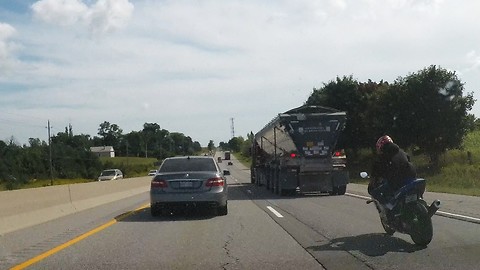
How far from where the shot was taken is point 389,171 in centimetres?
1092

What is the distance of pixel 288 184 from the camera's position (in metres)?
26.8

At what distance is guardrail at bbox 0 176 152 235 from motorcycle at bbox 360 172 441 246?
8296mm

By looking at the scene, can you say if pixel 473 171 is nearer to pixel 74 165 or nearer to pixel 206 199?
pixel 206 199

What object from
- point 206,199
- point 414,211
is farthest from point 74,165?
point 414,211

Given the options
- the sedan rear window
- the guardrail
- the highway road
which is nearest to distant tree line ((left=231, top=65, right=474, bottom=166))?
the guardrail

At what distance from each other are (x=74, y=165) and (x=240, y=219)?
92763 millimetres

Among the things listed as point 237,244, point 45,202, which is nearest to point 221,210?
point 45,202

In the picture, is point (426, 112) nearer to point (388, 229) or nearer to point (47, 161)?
point (388, 229)

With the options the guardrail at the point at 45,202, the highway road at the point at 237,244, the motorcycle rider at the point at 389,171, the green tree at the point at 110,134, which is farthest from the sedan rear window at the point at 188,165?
the green tree at the point at 110,134

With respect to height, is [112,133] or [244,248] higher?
[112,133]

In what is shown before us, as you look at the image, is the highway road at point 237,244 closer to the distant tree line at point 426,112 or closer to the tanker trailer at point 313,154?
the tanker trailer at point 313,154

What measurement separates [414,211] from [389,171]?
89cm

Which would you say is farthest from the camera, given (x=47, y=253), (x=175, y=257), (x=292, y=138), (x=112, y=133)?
(x=112, y=133)

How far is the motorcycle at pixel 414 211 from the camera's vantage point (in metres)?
10.2
